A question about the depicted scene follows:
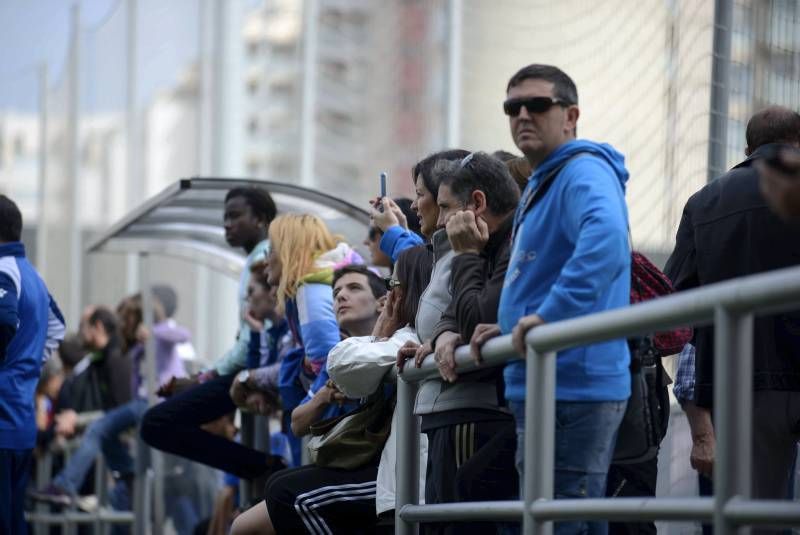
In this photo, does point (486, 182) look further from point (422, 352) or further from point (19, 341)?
point (19, 341)

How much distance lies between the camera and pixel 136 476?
11195mm

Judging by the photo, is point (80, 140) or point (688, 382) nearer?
point (688, 382)

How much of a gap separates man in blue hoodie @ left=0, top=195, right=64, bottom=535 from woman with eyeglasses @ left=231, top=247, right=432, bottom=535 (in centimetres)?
204

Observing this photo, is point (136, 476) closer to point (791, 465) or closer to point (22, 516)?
point (22, 516)

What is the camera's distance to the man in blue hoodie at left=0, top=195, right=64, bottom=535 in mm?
8070

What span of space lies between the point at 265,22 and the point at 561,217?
51.8 feet

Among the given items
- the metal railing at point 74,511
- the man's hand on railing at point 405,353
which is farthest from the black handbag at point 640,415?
the metal railing at point 74,511

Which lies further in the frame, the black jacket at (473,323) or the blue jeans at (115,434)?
the blue jeans at (115,434)

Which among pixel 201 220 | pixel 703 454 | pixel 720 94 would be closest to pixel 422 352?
pixel 703 454

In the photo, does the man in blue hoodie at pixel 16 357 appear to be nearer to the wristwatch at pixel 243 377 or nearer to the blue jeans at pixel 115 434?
the wristwatch at pixel 243 377

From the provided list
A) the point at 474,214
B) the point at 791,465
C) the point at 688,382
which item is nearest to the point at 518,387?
the point at 474,214

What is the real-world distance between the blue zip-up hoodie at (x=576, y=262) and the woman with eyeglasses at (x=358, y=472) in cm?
109

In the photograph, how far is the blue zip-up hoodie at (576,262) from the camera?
4.45 meters

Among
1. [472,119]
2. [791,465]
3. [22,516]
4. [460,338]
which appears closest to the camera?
[460,338]
